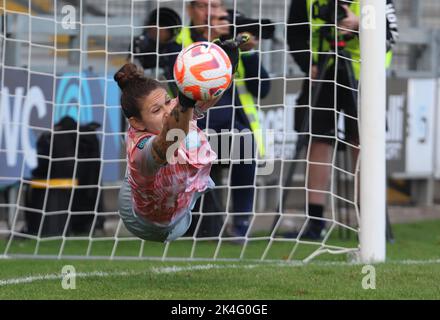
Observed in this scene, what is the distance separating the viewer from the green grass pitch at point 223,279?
18.0 feet

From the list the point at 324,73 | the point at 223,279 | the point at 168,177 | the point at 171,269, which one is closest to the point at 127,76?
the point at 168,177

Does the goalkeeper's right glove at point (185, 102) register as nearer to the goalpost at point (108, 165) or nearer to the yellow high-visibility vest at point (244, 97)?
the goalpost at point (108, 165)

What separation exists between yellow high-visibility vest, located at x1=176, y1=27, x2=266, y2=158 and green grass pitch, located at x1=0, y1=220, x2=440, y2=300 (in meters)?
1.69

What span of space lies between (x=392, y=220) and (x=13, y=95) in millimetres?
4245

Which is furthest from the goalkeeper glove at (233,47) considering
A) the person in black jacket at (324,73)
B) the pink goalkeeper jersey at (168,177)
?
the person in black jacket at (324,73)

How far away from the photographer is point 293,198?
1143cm

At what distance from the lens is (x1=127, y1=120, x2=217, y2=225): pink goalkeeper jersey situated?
5.56 metres

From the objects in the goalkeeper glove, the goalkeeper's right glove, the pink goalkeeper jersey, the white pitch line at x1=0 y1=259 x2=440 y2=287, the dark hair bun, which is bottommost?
the white pitch line at x1=0 y1=259 x2=440 y2=287

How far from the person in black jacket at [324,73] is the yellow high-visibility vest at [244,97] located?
45 centimetres

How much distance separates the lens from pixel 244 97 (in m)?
9.08

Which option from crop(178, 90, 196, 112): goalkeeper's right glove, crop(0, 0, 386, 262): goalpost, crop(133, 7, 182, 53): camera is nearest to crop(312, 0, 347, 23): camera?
crop(0, 0, 386, 262): goalpost

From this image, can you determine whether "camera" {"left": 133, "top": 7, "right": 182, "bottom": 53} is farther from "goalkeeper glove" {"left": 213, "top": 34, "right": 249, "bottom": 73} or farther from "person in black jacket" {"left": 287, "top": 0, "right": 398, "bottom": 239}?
"goalkeeper glove" {"left": 213, "top": 34, "right": 249, "bottom": 73}

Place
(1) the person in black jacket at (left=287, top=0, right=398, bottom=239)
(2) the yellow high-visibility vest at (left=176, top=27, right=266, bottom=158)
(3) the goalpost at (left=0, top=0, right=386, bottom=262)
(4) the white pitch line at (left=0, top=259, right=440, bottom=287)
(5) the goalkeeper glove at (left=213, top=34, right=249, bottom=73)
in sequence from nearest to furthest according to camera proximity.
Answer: (5) the goalkeeper glove at (left=213, top=34, right=249, bottom=73), (4) the white pitch line at (left=0, top=259, right=440, bottom=287), (3) the goalpost at (left=0, top=0, right=386, bottom=262), (1) the person in black jacket at (left=287, top=0, right=398, bottom=239), (2) the yellow high-visibility vest at (left=176, top=27, right=266, bottom=158)

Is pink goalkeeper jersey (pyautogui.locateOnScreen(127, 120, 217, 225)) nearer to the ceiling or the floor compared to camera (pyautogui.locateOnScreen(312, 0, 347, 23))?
nearer to the floor
